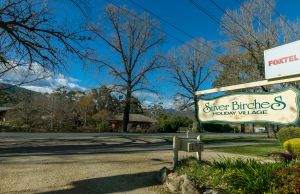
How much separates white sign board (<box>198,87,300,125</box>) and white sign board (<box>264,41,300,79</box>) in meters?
0.42

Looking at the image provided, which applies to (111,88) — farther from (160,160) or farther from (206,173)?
(206,173)

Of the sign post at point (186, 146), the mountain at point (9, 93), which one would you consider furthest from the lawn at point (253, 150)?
the mountain at point (9, 93)

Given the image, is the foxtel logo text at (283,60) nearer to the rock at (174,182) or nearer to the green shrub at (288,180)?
the green shrub at (288,180)

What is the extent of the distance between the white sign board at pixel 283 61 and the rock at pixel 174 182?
3.01 m

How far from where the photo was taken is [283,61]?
599 centimetres

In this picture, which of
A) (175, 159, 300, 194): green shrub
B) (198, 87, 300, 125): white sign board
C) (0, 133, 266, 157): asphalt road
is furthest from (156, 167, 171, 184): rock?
(0, 133, 266, 157): asphalt road

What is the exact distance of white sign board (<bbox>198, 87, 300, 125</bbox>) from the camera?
18.5 feet

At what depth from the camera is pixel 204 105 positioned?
298 inches

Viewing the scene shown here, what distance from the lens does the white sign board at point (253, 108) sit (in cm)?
563

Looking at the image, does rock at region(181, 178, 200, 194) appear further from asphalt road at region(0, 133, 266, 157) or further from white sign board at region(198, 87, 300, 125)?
asphalt road at region(0, 133, 266, 157)

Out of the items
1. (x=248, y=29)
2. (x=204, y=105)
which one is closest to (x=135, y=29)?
(x=248, y=29)

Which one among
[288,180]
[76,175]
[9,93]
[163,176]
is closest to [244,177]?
[288,180]

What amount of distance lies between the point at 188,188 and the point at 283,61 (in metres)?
3.28

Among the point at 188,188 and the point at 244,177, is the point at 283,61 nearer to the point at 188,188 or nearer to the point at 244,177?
the point at 244,177
